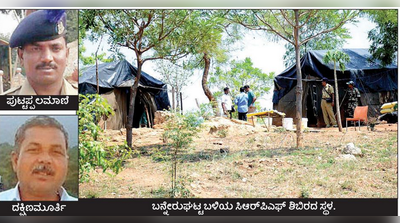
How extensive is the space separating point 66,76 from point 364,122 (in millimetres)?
4961

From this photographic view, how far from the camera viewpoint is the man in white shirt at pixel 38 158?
457cm

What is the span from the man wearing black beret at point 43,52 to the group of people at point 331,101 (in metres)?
5.09

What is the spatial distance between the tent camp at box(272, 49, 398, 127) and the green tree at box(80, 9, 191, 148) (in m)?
2.96

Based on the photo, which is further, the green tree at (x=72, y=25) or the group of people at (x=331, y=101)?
the group of people at (x=331, y=101)

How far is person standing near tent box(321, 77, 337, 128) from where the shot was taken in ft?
25.8

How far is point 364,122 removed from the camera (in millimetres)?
6945

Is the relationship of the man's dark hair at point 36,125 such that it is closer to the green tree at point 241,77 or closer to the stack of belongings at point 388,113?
the green tree at point 241,77

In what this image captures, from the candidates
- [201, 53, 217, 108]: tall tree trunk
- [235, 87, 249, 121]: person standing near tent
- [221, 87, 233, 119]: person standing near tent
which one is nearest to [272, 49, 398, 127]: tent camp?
[235, 87, 249, 121]: person standing near tent

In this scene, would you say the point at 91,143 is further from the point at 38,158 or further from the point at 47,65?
the point at 47,65

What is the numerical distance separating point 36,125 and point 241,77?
3.93m

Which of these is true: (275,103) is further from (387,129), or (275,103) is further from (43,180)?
(43,180)

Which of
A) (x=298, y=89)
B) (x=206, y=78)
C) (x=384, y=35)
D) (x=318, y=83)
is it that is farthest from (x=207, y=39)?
(x=318, y=83)

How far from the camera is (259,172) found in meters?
5.16

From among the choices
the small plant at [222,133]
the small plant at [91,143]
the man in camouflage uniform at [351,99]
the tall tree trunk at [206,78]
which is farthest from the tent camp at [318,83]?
the small plant at [91,143]
